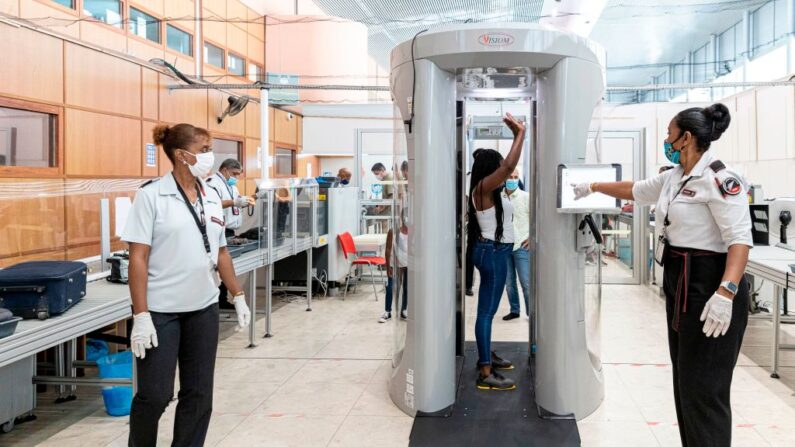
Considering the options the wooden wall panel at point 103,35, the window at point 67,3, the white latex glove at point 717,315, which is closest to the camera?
the white latex glove at point 717,315

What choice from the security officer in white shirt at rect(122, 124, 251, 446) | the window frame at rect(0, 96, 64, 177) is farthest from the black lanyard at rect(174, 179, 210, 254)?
the window frame at rect(0, 96, 64, 177)

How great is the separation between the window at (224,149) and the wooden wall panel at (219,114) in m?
0.16

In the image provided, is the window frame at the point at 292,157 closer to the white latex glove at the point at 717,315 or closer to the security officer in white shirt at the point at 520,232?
the security officer in white shirt at the point at 520,232

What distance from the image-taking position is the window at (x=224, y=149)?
8.94 meters

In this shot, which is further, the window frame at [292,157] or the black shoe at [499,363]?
the window frame at [292,157]

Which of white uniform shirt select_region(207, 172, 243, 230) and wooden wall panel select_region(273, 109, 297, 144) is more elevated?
wooden wall panel select_region(273, 109, 297, 144)

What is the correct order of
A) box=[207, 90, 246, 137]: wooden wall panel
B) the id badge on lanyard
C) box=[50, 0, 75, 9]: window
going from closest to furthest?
the id badge on lanyard, box=[50, 0, 75, 9]: window, box=[207, 90, 246, 137]: wooden wall panel

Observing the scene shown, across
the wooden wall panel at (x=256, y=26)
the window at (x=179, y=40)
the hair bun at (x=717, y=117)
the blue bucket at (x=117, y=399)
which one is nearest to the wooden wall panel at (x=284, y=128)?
the wooden wall panel at (x=256, y=26)

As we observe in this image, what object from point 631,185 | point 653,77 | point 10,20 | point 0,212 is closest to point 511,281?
point 631,185

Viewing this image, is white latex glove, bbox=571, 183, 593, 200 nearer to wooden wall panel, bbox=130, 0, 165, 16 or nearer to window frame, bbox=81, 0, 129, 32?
window frame, bbox=81, 0, 129, 32

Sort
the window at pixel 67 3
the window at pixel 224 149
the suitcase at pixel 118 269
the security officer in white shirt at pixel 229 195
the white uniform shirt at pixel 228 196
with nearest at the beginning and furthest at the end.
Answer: the suitcase at pixel 118 269, the security officer in white shirt at pixel 229 195, the white uniform shirt at pixel 228 196, the window at pixel 67 3, the window at pixel 224 149

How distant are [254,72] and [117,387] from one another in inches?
317

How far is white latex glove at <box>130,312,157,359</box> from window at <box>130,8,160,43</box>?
6.26 meters

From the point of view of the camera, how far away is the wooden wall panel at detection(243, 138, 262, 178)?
9727mm
